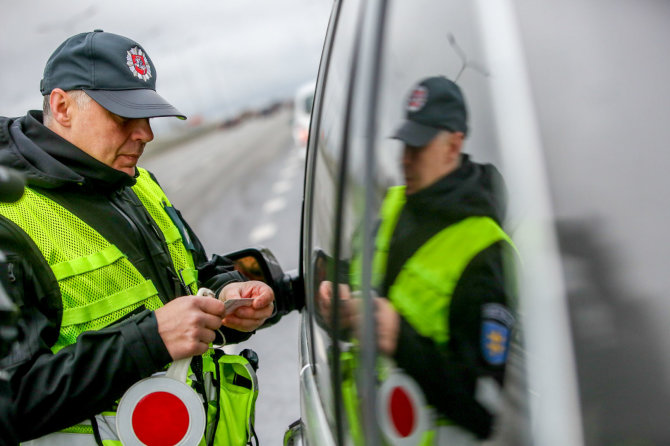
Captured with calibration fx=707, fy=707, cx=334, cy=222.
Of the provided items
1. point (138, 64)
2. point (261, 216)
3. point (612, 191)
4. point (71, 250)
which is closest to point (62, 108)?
point (138, 64)

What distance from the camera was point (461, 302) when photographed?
1.06 meters

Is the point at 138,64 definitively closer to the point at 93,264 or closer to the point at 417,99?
the point at 93,264

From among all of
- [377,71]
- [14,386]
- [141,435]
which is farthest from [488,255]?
[14,386]

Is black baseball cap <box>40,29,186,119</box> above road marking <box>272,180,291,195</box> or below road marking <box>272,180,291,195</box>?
below

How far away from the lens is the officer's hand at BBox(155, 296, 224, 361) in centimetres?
172

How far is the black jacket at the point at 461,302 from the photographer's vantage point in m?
1.03

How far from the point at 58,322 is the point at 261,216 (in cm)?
982

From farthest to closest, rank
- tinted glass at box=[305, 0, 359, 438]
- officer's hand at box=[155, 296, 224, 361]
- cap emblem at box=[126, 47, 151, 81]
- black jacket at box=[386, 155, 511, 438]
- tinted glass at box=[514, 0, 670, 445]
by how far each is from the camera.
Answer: cap emblem at box=[126, 47, 151, 81], officer's hand at box=[155, 296, 224, 361], tinted glass at box=[305, 0, 359, 438], black jacket at box=[386, 155, 511, 438], tinted glass at box=[514, 0, 670, 445]

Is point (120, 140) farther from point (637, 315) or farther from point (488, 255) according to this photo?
point (637, 315)

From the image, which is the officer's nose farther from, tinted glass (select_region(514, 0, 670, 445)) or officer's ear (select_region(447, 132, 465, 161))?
tinted glass (select_region(514, 0, 670, 445))

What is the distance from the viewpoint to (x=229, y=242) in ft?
32.0

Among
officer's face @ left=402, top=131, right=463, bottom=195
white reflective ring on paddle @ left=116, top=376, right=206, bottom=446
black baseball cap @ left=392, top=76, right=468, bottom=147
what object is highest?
black baseball cap @ left=392, top=76, right=468, bottom=147

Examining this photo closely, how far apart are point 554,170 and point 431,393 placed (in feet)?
1.29

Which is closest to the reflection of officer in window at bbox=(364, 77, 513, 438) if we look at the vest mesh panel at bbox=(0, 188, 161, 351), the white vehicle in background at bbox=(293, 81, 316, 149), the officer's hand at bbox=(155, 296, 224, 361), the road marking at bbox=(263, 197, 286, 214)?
the officer's hand at bbox=(155, 296, 224, 361)
